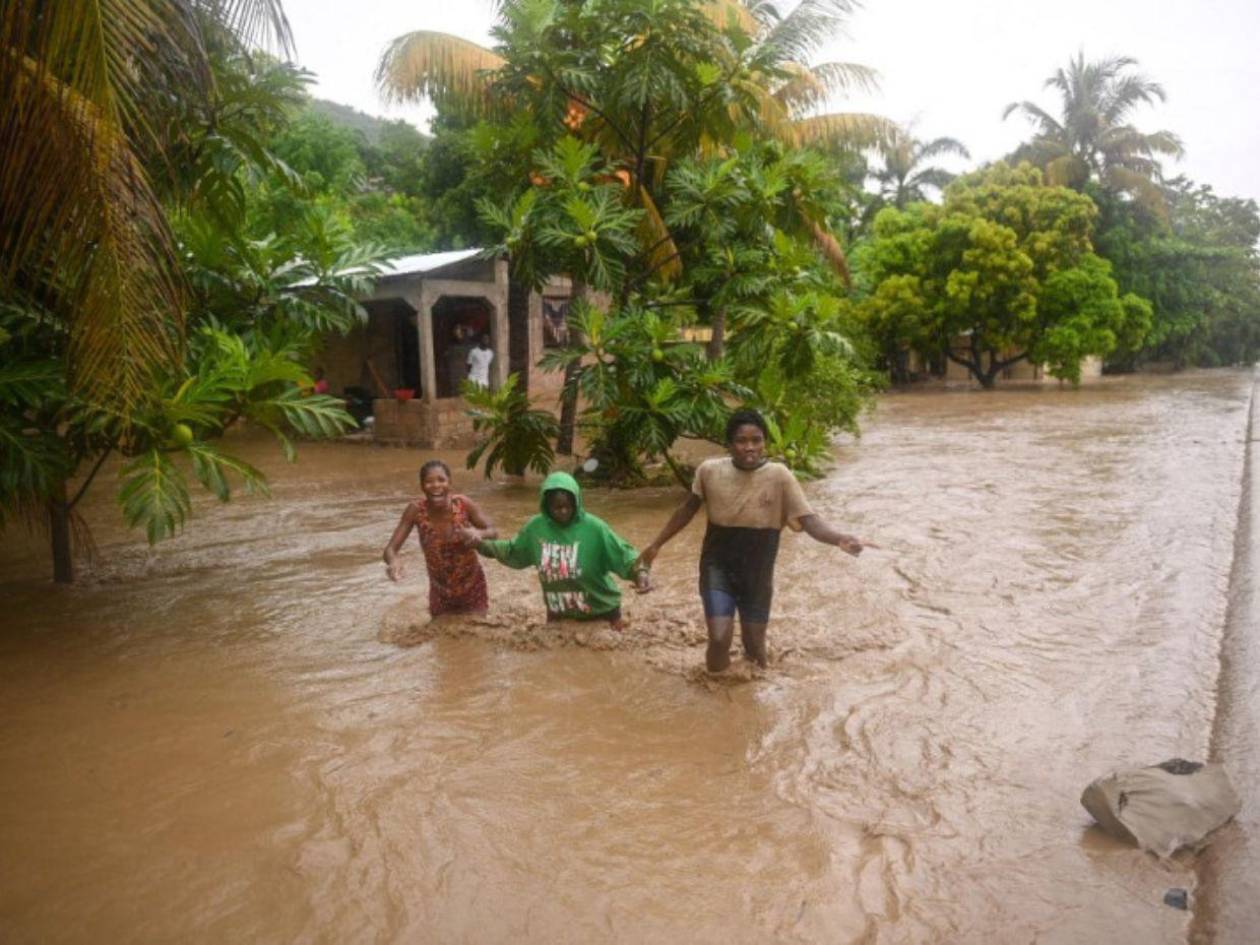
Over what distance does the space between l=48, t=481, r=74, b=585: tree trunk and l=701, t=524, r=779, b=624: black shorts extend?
4.83m

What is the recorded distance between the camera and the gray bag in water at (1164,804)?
338 centimetres

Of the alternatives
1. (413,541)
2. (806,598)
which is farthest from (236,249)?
(806,598)

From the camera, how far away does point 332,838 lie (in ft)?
12.1

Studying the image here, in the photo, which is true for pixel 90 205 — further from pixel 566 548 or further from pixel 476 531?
pixel 566 548

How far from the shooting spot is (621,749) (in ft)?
14.6

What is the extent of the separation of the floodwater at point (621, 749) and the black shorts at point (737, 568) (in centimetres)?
47

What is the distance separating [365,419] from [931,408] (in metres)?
14.1

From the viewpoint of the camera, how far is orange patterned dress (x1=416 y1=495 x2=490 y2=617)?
569cm

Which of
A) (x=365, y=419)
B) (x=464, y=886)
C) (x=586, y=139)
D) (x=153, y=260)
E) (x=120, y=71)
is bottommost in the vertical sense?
(x=464, y=886)

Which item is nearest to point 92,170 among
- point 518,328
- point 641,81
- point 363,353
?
point 641,81

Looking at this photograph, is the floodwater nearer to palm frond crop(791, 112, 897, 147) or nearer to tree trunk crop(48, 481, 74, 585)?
tree trunk crop(48, 481, 74, 585)

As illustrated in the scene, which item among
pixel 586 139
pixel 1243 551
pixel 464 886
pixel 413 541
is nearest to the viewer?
pixel 464 886

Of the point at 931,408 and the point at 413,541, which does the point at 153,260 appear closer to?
the point at 413,541

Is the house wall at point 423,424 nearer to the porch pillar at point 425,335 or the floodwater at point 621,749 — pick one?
the porch pillar at point 425,335
